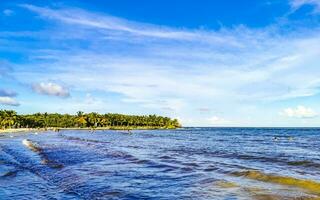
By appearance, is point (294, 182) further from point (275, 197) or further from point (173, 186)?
point (173, 186)

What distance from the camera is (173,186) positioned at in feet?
71.3

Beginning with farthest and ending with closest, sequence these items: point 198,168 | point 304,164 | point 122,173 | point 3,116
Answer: point 3,116
point 304,164
point 198,168
point 122,173

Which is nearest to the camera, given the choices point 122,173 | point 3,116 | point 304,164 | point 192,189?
point 192,189

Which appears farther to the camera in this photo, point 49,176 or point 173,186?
point 49,176

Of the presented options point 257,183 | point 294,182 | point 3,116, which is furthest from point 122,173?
point 3,116

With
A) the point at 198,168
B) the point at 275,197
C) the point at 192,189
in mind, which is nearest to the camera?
the point at 275,197

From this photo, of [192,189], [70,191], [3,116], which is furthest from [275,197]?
[3,116]

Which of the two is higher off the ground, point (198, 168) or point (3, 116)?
point (3, 116)

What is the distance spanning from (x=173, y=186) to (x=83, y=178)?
19.2ft

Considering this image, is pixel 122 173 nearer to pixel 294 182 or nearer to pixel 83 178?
pixel 83 178

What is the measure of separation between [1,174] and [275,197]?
54.4 feet

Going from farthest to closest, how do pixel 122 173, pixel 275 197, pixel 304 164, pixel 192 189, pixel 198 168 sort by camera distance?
1. pixel 304 164
2. pixel 198 168
3. pixel 122 173
4. pixel 192 189
5. pixel 275 197

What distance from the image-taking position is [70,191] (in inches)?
772

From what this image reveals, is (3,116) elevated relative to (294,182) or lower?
elevated
